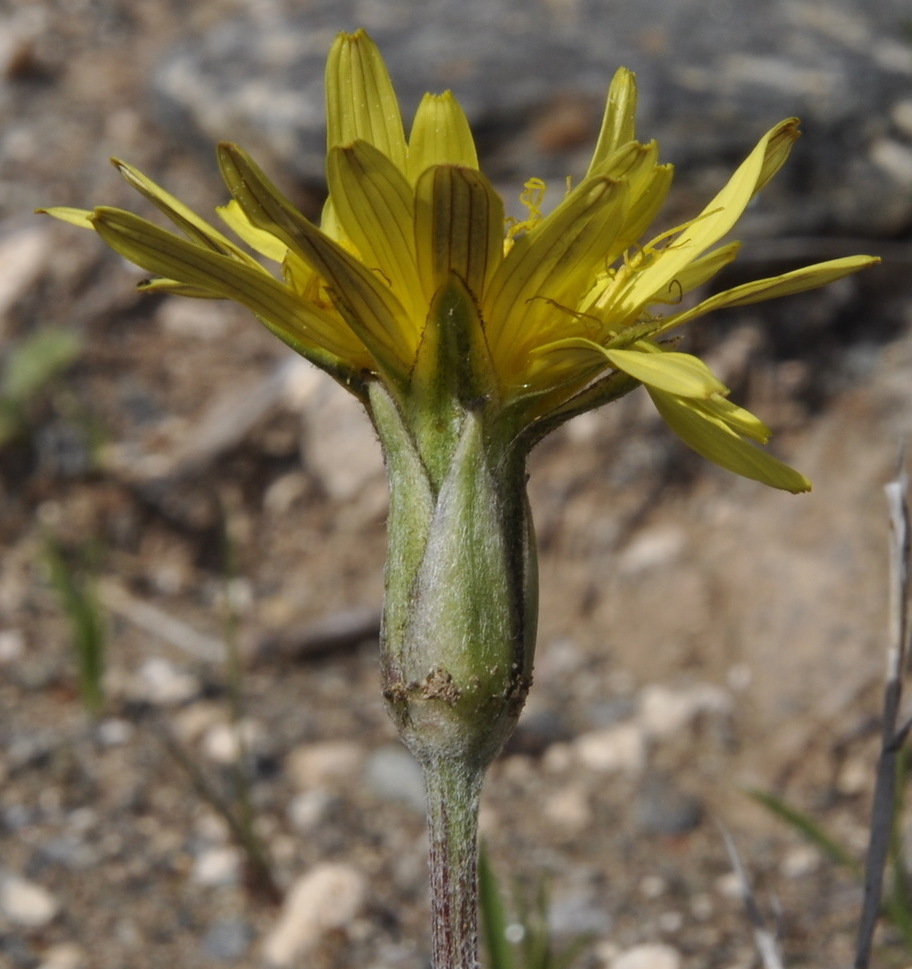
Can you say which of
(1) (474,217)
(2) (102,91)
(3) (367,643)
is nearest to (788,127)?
(1) (474,217)

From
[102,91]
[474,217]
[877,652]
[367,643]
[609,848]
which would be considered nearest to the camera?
[474,217]

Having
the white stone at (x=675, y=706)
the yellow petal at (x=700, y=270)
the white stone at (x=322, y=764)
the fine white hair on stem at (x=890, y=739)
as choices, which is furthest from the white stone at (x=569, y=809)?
the yellow petal at (x=700, y=270)

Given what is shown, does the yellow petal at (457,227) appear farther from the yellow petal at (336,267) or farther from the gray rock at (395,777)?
the gray rock at (395,777)

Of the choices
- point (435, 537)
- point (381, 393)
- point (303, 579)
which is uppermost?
point (303, 579)

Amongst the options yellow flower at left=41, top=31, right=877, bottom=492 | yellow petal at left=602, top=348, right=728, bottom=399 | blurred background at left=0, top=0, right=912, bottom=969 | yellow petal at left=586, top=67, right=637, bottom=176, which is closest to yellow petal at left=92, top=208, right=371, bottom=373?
yellow flower at left=41, top=31, right=877, bottom=492

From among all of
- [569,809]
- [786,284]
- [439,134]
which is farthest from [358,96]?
[569,809]

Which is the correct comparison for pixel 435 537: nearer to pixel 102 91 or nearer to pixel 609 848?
pixel 609 848

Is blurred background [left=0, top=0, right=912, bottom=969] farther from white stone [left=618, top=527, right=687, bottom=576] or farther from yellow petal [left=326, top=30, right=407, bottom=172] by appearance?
yellow petal [left=326, top=30, right=407, bottom=172]
